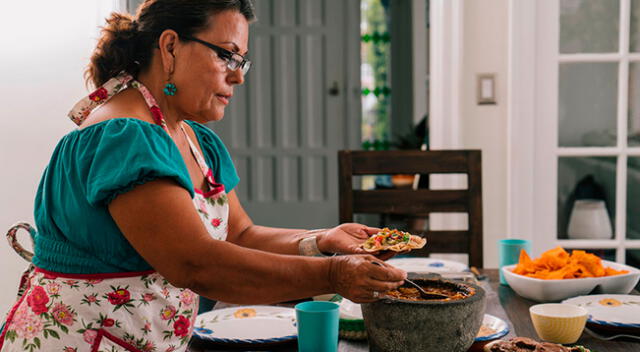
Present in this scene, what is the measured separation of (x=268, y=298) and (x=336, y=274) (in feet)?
0.38

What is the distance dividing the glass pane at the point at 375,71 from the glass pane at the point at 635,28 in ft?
7.84

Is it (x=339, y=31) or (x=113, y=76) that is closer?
(x=113, y=76)

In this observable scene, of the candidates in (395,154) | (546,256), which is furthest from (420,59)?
(546,256)

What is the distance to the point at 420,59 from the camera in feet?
16.0

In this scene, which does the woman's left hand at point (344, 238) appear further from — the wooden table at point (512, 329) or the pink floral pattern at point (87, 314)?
the pink floral pattern at point (87, 314)

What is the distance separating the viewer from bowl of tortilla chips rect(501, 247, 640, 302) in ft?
4.78

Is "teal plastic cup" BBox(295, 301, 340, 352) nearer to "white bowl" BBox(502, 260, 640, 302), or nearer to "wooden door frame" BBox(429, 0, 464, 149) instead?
"white bowl" BBox(502, 260, 640, 302)

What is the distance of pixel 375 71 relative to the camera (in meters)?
5.08

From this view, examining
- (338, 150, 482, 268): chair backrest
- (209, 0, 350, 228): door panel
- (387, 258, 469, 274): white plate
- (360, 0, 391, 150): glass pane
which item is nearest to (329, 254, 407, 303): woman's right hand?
(387, 258, 469, 274): white plate

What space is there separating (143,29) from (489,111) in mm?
2072

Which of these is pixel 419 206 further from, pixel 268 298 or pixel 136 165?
pixel 136 165

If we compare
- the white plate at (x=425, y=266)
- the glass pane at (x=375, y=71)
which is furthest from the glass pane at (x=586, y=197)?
the glass pane at (x=375, y=71)

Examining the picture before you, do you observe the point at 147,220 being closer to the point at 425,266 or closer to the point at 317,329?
the point at 317,329

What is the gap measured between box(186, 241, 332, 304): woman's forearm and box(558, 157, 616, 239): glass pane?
2160 millimetres
